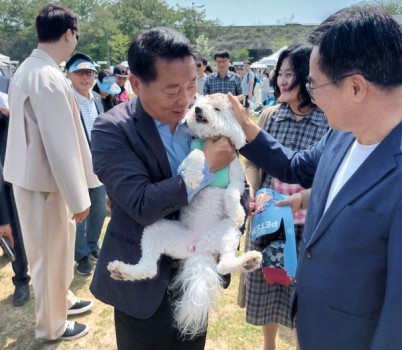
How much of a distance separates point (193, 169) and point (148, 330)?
796mm

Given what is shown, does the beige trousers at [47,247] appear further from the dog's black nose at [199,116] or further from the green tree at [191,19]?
the green tree at [191,19]

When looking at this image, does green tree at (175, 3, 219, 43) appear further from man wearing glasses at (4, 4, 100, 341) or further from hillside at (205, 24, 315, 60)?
man wearing glasses at (4, 4, 100, 341)

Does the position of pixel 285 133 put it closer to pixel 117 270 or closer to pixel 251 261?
pixel 251 261

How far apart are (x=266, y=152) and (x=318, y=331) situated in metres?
0.92

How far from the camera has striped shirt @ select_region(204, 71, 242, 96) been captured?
8.65m

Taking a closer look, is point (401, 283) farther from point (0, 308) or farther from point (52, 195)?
point (0, 308)

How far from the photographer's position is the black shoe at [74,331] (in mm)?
2932

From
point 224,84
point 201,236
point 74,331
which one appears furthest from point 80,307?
point 224,84

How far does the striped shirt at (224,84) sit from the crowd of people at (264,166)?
20.6 ft

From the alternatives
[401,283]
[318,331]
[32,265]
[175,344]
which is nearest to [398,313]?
[401,283]

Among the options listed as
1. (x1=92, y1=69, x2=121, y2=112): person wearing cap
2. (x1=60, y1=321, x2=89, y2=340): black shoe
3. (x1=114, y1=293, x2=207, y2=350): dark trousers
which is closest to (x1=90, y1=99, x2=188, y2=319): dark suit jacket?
(x1=114, y1=293, x2=207, y2=350): dark trousers

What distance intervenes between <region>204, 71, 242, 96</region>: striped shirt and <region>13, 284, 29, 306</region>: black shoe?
6.40 meters

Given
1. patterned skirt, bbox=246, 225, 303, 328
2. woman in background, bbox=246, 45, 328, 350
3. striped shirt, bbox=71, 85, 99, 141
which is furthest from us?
striped shirt, bbox=71, 85, 99, 141

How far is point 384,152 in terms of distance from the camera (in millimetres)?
1148
